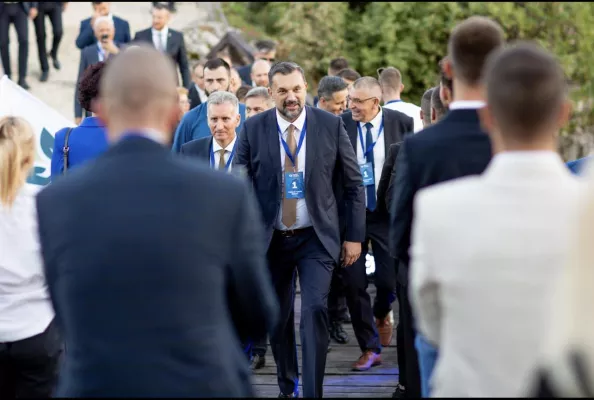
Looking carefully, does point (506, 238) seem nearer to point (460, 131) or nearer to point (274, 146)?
point (460, 131)

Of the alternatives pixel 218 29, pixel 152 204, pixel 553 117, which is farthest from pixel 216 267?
pixel 218 29

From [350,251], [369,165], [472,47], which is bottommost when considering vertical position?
[350,251]

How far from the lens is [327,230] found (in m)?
6.57

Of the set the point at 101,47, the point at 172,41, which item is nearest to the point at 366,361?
the point at 101,47

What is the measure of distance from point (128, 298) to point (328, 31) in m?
14.4

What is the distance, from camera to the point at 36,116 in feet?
29.0

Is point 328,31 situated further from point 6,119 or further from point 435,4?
point 6,119

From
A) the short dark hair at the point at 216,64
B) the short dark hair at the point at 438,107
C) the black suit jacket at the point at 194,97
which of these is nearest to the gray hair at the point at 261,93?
the short dark hair at the point at 216,64

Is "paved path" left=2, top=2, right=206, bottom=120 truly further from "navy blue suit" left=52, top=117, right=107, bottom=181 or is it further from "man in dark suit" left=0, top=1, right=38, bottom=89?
"navy blue suit" left=52, top=117, right=107, bottom=181

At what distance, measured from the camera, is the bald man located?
3.04 m

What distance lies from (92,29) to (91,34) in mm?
61

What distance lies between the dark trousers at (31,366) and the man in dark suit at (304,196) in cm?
205

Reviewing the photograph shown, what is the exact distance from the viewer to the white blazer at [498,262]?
9.79ft

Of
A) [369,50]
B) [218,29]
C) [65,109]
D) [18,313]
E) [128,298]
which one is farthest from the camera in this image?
[218,29]
